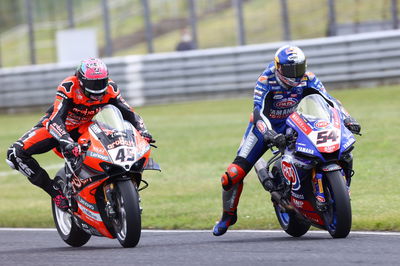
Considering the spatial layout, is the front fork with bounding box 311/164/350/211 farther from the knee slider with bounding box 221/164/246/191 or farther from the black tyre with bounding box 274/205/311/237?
the knee slider with bounding box 221/164/246/191

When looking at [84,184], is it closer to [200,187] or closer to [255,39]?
[200,187]

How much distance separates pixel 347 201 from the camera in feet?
27.1

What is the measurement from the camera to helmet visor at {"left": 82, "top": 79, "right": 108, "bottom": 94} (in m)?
9.38

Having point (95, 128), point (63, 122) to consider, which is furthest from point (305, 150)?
point (63, 122)

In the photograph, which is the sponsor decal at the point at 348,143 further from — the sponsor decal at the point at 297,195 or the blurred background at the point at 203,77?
the blurred background at the point at 203,77

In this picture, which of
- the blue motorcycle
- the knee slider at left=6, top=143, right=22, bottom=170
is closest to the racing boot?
the blue motorcycle

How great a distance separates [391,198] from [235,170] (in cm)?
283

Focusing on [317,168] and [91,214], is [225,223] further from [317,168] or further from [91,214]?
[317,168]

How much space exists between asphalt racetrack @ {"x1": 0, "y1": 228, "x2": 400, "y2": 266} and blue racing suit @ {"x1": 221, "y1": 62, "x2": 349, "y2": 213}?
74cm

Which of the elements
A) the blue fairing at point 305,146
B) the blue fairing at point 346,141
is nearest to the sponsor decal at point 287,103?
the blue fairing at point 305,146

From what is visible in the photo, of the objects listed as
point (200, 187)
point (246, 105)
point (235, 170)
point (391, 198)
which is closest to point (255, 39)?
point (246, 105)

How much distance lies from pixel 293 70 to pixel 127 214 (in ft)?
7.07

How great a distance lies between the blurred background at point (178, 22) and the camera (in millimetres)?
24797

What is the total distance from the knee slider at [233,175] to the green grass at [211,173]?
3.78 ft
